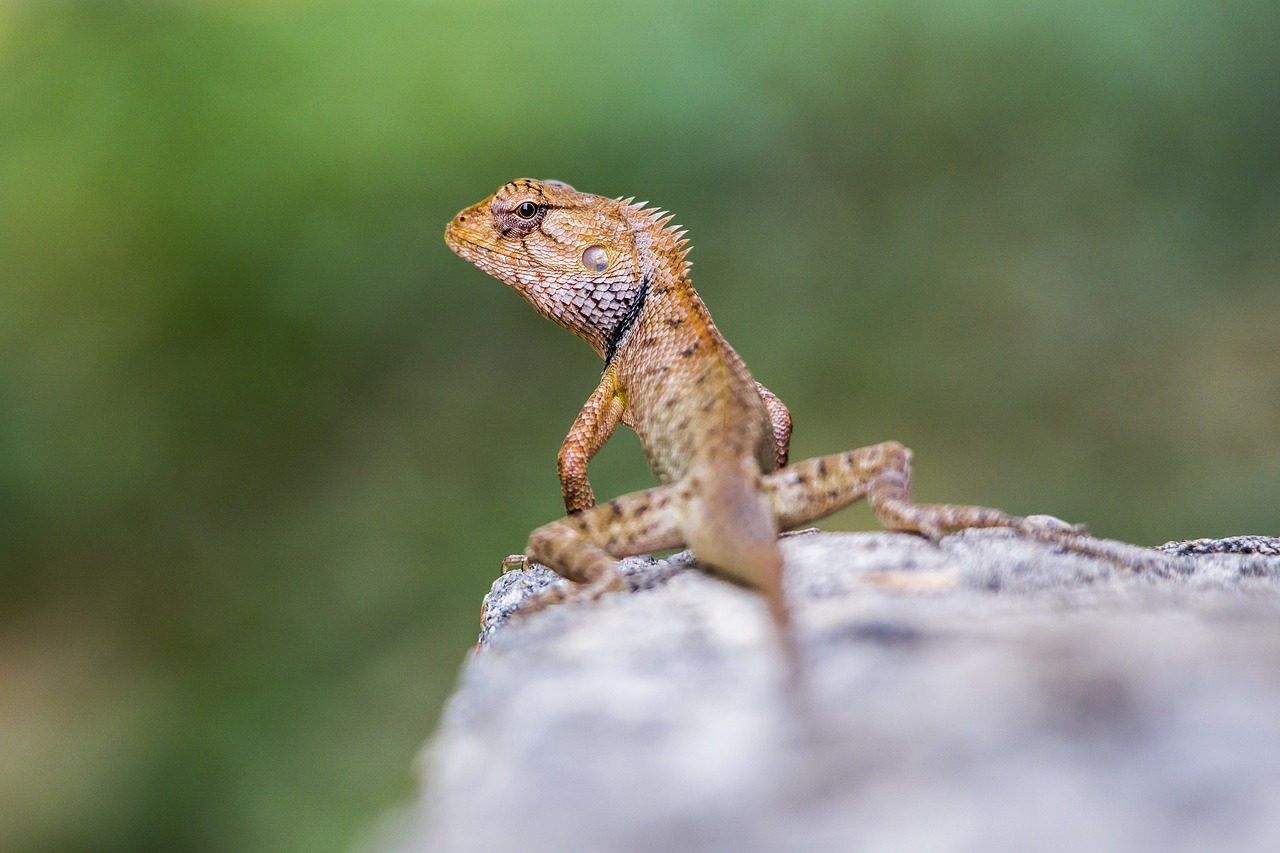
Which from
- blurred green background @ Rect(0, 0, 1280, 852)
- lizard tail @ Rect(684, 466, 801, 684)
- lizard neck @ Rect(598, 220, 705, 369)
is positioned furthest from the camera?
blurred green background @ Rect(0, 0, 1280, 852)

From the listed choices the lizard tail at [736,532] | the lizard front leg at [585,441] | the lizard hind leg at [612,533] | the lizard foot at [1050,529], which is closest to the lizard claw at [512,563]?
the lizard front leg at [585,441]

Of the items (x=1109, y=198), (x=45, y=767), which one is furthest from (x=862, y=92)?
(x=45, y=767)

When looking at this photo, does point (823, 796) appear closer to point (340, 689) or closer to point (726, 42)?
point (340, 689)

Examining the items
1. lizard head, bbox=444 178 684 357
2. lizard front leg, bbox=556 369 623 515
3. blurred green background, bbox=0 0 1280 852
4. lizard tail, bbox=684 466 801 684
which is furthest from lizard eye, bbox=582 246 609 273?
blurred green background, bbox=0 0 1280 852

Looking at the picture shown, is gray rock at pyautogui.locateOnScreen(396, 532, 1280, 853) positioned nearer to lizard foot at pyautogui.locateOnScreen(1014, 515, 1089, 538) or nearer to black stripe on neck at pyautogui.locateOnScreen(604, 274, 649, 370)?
lizard foot at pyautogui.locateOnScreen(1014, 515, 1089, 538)

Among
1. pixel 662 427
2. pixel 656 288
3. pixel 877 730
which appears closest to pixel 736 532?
pixel 662 427

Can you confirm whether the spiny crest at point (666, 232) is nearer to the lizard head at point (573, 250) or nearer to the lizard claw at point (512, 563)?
the lizard head at point (573, 250)

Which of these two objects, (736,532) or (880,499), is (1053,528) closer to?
(880,499)
